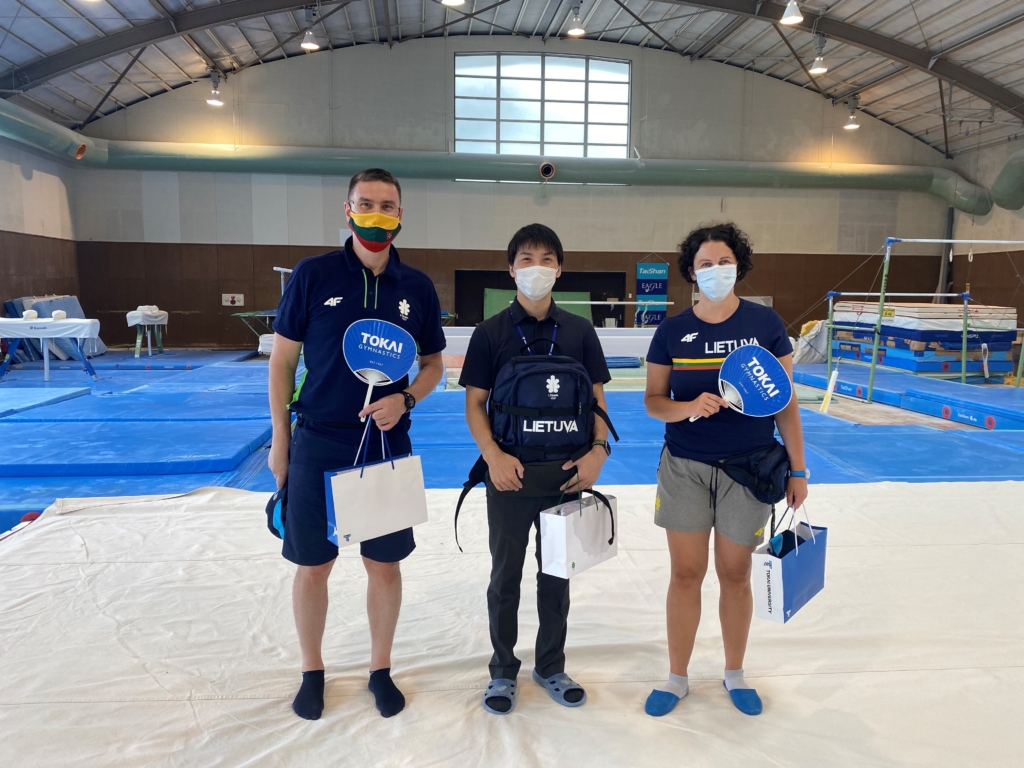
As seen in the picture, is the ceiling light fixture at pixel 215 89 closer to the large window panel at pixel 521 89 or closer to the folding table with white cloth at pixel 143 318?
the folding table with white cloth at pixel 143 318

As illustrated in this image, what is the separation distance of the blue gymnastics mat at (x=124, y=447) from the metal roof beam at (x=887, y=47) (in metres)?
10.2

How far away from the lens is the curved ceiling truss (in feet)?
37.3

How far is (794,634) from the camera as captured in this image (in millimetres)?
2600

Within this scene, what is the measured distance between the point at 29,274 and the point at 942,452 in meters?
14.9

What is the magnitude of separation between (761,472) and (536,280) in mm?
873

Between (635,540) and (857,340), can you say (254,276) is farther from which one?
(635,540)

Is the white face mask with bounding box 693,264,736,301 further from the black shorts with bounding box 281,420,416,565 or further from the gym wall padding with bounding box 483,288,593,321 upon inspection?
the gym wall padding with bounding box 483,288,593,321

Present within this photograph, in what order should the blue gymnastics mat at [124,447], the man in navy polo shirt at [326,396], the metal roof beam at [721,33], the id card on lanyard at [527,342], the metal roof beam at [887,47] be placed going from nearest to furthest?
1. the man in navy polo shirt at [326,396]
2. the id card on lanyard at [527,342]
3. the blue gymnastics mat at [124,447]
4. the metal roof beam at [887,47]
5. the metal roof beam at [721,33]

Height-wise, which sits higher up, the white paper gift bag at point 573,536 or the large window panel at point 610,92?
the large window panel at point 610,92

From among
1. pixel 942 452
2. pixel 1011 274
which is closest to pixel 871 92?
pixel 1011 274

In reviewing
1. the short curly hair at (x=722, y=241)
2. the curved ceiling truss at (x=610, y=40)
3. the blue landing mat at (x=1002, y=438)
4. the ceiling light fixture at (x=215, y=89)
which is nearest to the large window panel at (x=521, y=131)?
the curved ceiling truss at (x=610, y=40)

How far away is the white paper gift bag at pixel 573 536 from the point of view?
6.64ft

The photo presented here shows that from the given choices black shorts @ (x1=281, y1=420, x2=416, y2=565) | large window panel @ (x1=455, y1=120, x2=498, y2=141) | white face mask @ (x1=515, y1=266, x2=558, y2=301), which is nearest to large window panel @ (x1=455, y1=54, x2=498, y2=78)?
large window panel @ (x1=455, y1=120, x2=498, y2=141)

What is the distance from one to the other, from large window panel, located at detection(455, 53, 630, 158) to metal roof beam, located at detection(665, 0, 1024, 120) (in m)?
4.03
